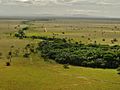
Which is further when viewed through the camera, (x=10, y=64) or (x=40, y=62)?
(x=40, y=62)

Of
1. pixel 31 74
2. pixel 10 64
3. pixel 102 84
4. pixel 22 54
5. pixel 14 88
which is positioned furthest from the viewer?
pixel 22 54

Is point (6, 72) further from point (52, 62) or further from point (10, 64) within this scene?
point (52, 62)

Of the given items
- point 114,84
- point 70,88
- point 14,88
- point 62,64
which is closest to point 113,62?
point 62,64

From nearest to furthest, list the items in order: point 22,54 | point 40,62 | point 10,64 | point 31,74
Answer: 1. point 31,74
2. point 10,64
3. point 40,62
4. point 22,54

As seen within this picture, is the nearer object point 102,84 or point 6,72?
point 102,84

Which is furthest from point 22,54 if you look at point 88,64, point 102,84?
point 102,84

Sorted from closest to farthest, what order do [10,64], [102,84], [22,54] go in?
[102,84], [10,64], [22,54]

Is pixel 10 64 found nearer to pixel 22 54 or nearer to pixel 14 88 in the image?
pixel 22 54

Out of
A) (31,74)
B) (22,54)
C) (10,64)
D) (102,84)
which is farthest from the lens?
(22,54)
